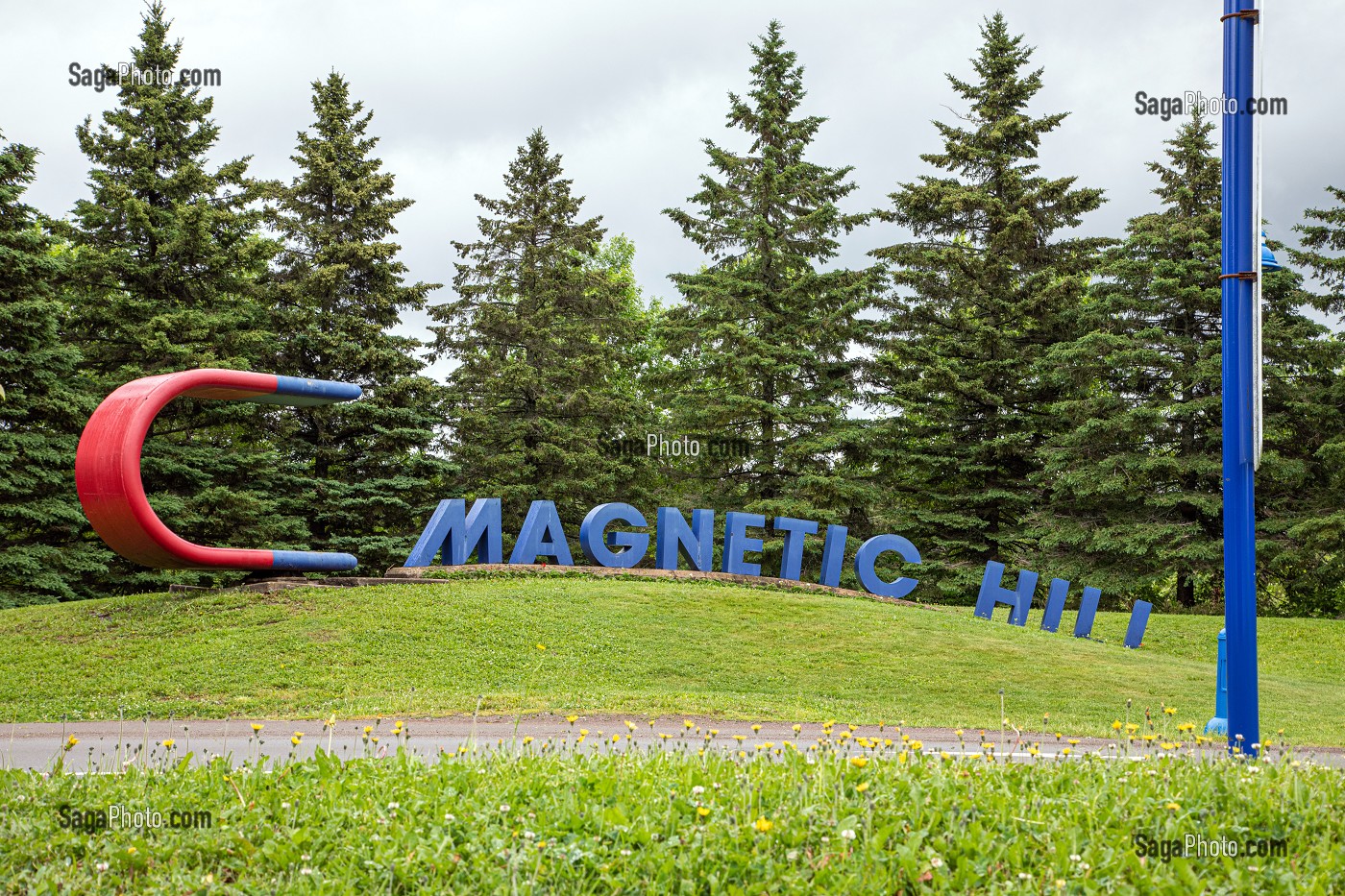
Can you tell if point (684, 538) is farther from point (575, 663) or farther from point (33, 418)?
point (33, 418)

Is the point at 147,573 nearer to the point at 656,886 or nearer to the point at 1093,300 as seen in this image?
the point at 656,886

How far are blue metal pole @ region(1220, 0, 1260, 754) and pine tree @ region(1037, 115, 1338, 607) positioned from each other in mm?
22207

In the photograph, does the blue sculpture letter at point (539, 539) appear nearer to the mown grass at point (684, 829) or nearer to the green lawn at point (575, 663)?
the green lawn at point (575, 663)

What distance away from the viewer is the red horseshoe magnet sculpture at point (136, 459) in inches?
603

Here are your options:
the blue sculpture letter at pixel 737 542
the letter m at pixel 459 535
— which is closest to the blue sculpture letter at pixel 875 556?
the blue sculpture letter at pixel 737 542

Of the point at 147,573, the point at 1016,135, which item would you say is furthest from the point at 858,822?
the point at 1016,135

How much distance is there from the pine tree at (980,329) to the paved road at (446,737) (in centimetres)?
2043

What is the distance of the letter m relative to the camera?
20.7 m

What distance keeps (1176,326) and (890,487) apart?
381 inches

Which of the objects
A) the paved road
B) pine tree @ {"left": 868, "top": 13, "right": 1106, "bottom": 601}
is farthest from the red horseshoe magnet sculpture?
pine tree @ {"left": 868, "top": 13, "right": 1106, "bottom": 601}

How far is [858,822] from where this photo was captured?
4738 millimetres

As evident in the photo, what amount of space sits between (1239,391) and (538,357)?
2698 centimetres

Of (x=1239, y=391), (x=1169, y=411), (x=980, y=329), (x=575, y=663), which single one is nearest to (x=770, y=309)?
(x=980, y=329)

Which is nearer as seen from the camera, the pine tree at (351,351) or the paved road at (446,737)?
the paved road at (446,737)
